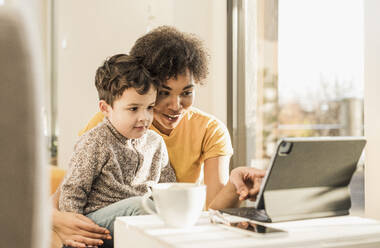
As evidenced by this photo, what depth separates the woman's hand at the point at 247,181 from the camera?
1075 mm

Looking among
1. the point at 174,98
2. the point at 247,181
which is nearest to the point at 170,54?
the point at 174,98

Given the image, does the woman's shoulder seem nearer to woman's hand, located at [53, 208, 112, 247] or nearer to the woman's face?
the woman's face

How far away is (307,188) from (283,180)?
0.07 meters

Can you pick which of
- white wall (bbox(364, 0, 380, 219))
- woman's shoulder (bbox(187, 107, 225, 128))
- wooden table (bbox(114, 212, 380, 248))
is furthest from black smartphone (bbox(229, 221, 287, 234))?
woman's shoulder (bbox(187, 107, 225, 128))

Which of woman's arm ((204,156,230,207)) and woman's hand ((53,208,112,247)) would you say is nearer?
woman's hand ((53,208,112,247))

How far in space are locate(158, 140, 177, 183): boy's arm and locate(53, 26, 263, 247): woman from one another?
0.09 m

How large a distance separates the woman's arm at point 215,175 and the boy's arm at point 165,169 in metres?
0.18

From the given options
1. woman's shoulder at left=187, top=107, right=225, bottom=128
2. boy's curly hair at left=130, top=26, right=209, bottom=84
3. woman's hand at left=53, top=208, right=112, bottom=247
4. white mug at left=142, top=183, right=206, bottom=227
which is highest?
boy's curly hair at left=130, top=26, right=209, bottom=84

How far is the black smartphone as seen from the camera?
0.74 m

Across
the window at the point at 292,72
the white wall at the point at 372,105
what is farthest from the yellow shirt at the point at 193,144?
the white wall at the point at 372,105

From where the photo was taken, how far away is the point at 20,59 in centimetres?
36

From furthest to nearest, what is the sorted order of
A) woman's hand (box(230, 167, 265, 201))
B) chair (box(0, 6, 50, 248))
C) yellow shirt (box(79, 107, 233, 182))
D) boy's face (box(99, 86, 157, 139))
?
yellow shirt (box(79, 107, 233, 182))
boy's face (box(99, 86, 157, 139))
woman's hand (box(230, 167, 265, 201))
chair (box(0, 6, 50, 248))

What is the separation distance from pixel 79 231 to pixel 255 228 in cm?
61

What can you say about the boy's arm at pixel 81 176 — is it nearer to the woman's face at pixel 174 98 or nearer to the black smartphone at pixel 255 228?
the woman's face at pixel 174 98
